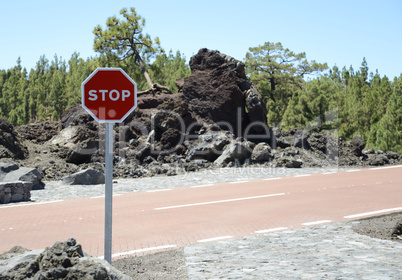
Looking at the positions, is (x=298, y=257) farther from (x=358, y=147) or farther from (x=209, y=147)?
(x=358, y=147)

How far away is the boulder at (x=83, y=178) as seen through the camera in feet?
49.2

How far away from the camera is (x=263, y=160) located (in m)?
21.1

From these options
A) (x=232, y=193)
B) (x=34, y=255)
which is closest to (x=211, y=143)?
(x=232, y=193)

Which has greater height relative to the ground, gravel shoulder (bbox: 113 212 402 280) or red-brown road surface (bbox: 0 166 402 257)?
gravel shoulder (bbox: 113 212 402 280)

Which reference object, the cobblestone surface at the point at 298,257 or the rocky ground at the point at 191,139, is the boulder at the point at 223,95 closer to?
the rocky ground at the point at 191,139

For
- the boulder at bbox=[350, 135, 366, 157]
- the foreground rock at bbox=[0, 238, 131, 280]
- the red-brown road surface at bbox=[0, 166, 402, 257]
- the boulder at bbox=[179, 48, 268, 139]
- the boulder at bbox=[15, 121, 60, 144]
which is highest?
the boulder at bbox=[179, 48, 268, 139]

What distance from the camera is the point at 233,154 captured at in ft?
67.8

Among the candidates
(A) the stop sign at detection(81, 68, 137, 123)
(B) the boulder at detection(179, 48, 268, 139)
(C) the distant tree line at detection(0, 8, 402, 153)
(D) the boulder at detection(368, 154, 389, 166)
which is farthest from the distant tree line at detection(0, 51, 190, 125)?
(A) the stop sign at detection(81, 68, 137, 123)

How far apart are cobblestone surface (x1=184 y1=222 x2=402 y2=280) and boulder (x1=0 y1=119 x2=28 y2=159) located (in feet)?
45.5

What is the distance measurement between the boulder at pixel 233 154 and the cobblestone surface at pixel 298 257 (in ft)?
42.4

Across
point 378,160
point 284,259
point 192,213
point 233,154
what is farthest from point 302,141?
point 284,259

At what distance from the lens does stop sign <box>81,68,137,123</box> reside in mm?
4750

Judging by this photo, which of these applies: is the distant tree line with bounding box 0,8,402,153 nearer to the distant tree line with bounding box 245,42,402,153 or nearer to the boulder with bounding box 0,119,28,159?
the distant tree line with bounding box 245,42,402,153

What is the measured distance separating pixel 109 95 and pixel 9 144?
1568cm
